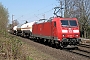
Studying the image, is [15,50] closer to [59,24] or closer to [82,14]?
[59,24]

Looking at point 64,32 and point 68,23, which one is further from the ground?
point 68,23

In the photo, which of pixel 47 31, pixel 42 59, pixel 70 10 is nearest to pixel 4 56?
pixel 42 59

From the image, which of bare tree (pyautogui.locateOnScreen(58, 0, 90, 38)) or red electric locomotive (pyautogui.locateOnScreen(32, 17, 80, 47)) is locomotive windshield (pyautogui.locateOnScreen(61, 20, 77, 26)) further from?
bare tree (pyautogui.locateOnScreen(58, 0, 90, 38))

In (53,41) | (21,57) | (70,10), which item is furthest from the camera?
(70,10)

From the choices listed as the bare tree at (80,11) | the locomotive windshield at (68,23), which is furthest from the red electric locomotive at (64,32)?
the bare tree at (80,11)

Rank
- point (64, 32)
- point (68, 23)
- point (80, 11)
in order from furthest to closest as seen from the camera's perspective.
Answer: point (80, 11), point (68, 23), point (64, 32)

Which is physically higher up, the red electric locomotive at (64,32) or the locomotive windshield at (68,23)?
the locomotive windshield at (68,23)

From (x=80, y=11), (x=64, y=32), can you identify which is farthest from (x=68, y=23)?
(x=80, y=11)

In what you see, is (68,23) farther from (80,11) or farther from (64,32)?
(80,11)

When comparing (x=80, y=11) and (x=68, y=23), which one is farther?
(x=80, y=11)

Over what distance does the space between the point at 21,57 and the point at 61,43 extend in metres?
10.4

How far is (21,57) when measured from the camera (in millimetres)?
9883

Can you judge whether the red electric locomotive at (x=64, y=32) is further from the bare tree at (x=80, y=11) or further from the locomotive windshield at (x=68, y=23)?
the bare tree at (x=80, y=11)

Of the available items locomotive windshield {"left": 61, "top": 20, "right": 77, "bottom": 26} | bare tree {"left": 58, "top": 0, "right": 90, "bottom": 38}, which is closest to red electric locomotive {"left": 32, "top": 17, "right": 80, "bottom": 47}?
locomotive windshield {"left": 61, "top": 20, "right": 77, "bottom": 26}
